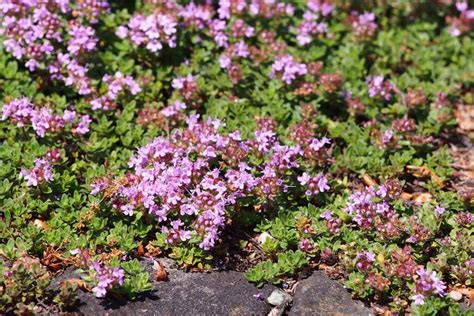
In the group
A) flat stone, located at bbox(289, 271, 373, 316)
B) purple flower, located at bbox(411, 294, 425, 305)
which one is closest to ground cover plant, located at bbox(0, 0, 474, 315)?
purple flower, located at bbox(411, 294, 425, 305)

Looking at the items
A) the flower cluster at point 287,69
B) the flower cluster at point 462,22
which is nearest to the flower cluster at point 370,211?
the flower cluster at point 287,69

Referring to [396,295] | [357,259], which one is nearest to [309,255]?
[357,259]

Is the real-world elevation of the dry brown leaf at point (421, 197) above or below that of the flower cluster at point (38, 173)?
below

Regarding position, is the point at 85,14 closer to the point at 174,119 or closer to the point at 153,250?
the point at 174,119

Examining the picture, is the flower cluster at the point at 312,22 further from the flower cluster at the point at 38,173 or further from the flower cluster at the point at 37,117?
the flower cluster at the point at 38,173

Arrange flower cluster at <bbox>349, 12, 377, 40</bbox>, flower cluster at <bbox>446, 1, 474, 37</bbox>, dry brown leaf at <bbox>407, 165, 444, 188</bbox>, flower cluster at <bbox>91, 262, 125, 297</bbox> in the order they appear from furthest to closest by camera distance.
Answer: flower cluster at <bbox>446, 1, 474, 37</bbox> < flower cluster at <bbox>349, 12, 377, 40</bbox> < dry brown leaf at <bbox>407, 165, 444, 188</bbox> < flower cluster at <bbox>91, 262, 125, 297</bbox>

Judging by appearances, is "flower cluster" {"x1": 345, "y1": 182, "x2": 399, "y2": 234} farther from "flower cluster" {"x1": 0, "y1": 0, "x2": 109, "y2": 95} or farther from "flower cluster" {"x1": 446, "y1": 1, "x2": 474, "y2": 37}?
"flower cluster" {"x1": 446, "y1": 1, "x2": 474, "y2": 37}
